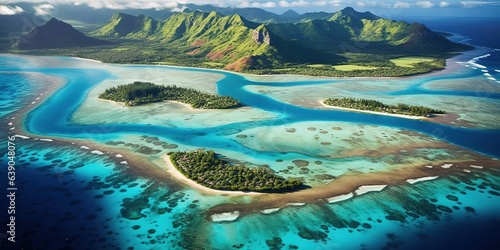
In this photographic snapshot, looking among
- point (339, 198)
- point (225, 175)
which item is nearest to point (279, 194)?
point (339, 198)

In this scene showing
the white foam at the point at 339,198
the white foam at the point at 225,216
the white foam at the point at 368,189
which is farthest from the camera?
the white foam at the point at 368,189

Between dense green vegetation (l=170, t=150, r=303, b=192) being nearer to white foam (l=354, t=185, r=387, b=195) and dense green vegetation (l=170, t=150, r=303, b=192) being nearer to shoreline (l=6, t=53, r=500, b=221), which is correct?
shoreline (l=6, t=53, r=500, b=221)

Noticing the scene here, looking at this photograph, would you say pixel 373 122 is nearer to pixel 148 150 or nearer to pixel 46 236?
pixel 148 150

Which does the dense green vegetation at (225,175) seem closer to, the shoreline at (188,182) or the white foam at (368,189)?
the shoreline at (188,182)

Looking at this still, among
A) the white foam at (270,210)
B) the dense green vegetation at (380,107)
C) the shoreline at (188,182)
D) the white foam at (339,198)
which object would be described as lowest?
the white foam at (270,210)

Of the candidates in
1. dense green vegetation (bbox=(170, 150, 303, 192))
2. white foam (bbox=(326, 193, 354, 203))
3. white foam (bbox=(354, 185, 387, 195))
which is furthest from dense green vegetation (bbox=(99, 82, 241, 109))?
white foam (bbox=(326, 193, 354, 203))

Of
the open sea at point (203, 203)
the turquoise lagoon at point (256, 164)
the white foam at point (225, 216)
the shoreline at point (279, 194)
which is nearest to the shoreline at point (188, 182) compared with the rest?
the shoreline at point (279, 194)
